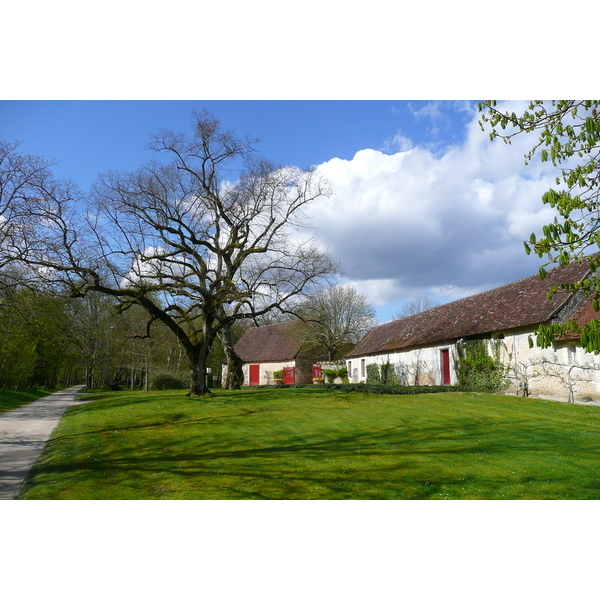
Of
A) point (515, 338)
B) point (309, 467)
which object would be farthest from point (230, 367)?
point (309, 467)

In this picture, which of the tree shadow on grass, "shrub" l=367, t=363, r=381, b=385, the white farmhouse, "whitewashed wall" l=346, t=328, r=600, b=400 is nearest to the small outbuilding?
"shrub" l=367, t=363, r=381, b=385

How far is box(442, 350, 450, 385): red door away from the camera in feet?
80.6

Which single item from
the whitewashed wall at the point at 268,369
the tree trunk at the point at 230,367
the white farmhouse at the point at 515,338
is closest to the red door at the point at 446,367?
the white farmhouse at the point at 515,338

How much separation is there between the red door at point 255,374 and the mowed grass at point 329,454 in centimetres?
2984

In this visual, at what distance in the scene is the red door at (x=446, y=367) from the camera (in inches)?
967

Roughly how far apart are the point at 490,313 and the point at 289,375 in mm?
23655

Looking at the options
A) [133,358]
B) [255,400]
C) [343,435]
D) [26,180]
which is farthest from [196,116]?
[133,358]

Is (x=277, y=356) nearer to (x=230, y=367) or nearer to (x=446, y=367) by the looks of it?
(x=230, y=367)

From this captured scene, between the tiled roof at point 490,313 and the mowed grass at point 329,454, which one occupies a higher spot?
the tiled roof at point 490,313

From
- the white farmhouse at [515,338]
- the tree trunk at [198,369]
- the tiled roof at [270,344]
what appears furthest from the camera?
the tiled roof at [270,344]

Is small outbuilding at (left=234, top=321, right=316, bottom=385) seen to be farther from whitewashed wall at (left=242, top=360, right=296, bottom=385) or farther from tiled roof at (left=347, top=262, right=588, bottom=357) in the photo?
tiled roof at (left=347, top=262, right=588, bottom=357)

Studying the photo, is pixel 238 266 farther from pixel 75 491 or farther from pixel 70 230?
pixel 75 491

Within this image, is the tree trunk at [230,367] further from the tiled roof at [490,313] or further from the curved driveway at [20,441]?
the curved driveway at [20,441]

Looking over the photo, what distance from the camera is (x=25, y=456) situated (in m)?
9.23
